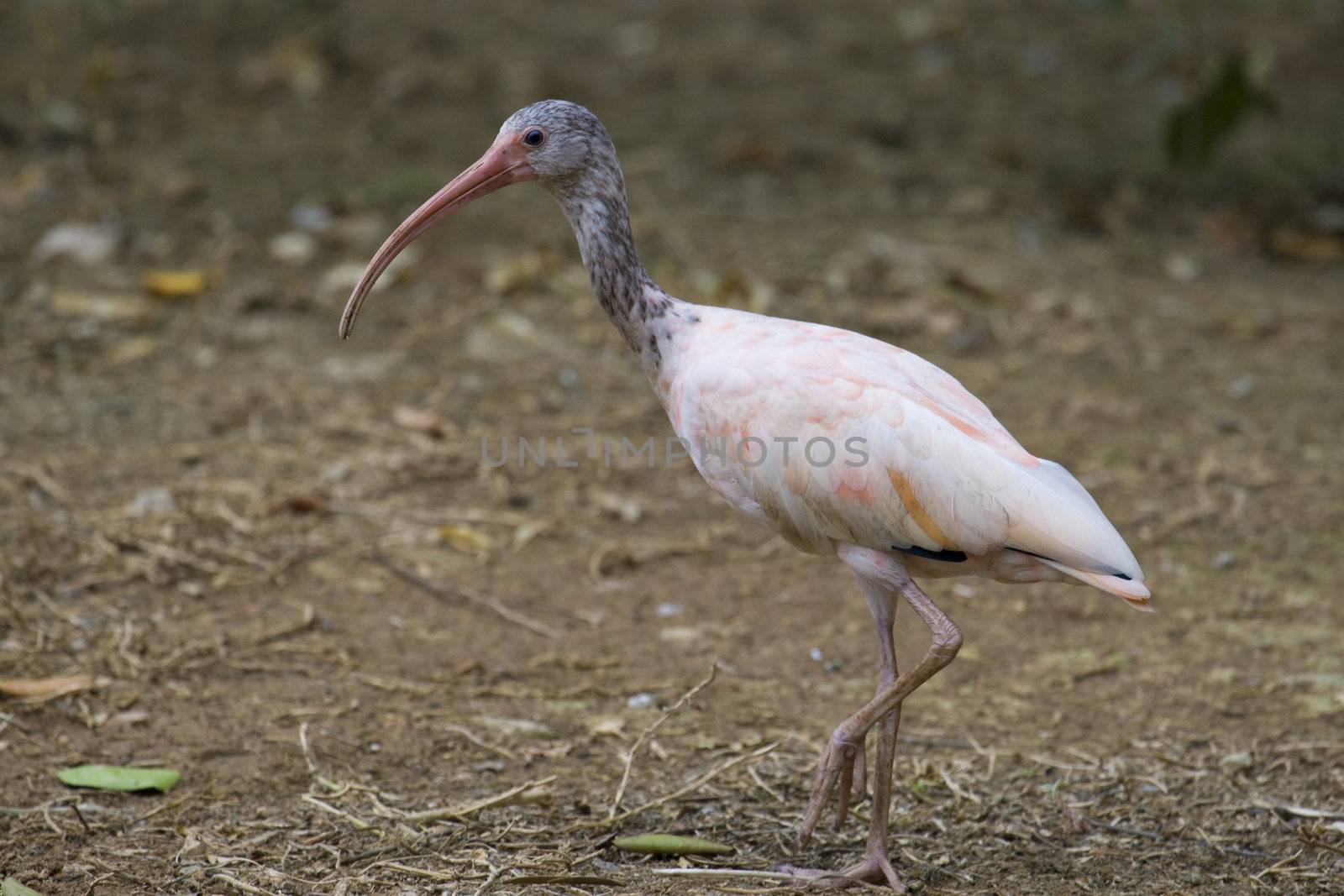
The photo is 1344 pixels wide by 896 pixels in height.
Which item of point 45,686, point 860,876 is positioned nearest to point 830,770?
point 860,876

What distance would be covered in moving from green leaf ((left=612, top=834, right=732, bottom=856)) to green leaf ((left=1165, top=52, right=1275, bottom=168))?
5.78 m

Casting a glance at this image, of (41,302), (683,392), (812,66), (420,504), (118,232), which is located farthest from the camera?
(812,66)

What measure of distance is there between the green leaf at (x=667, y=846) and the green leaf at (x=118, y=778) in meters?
1.25

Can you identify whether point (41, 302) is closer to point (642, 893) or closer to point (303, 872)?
point (303, 872)

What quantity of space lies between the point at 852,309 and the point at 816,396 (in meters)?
3.77

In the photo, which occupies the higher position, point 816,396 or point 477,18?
point 477,18

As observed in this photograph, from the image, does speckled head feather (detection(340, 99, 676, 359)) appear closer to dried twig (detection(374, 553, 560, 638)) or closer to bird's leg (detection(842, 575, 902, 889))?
bird's leg (detection(842, 575, 902, 889))

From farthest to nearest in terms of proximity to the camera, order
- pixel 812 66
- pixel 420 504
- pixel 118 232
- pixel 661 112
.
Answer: pixel 812 66
pixel 661 112
pixel 118 232
pixel 420 504

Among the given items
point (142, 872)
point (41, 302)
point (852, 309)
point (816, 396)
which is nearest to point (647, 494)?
point (852, 309)

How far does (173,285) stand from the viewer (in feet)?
23.7

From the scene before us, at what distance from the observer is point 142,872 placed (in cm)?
355

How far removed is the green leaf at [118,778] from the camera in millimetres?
3943

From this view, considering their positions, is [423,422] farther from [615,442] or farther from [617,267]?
[617,267]

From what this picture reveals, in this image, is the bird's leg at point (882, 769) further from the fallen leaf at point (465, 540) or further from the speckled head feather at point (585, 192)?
the fallen leaf at point (465, 540)
